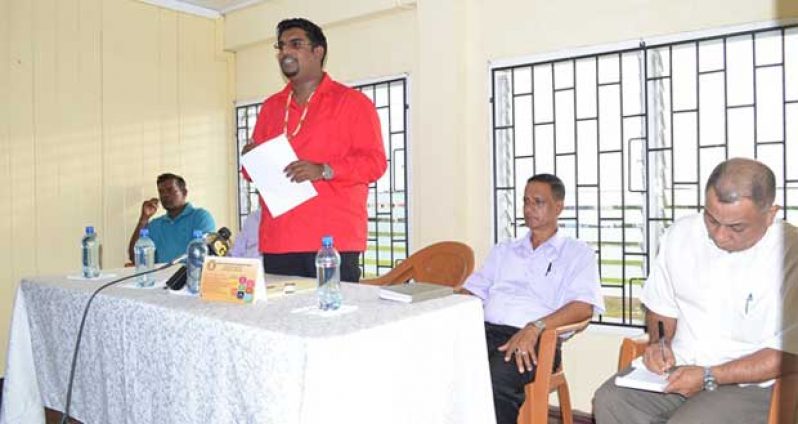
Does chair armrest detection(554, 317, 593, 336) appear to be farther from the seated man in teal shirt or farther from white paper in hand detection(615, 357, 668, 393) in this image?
the seated man in teal shirt

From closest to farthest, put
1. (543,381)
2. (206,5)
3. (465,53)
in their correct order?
1. (543,381)
2. (465,53)
3. (206,5)

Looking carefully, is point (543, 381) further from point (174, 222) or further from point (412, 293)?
point (174, 222)

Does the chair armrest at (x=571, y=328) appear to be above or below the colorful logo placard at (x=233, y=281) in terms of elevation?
below

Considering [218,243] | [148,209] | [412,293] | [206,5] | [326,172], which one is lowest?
[412,293]

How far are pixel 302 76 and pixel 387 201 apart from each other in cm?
173

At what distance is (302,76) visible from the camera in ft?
7.10

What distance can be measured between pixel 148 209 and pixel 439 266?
86.2 inches

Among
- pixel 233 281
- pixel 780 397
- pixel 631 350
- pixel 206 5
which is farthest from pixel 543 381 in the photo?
pixel 206 5

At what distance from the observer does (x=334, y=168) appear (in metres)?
2.02

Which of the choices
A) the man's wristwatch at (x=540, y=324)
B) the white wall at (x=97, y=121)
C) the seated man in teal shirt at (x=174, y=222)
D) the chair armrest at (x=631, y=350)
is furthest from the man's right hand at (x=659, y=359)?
the white wall at (x=97, y=121)

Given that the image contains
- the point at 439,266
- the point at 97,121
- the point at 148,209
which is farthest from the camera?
the point at 148,209

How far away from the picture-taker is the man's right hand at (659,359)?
5.82 ft

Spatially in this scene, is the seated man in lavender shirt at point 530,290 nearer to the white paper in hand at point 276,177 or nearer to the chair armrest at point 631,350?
the chair armrest at point 631,350

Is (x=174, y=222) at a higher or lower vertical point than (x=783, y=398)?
higher
